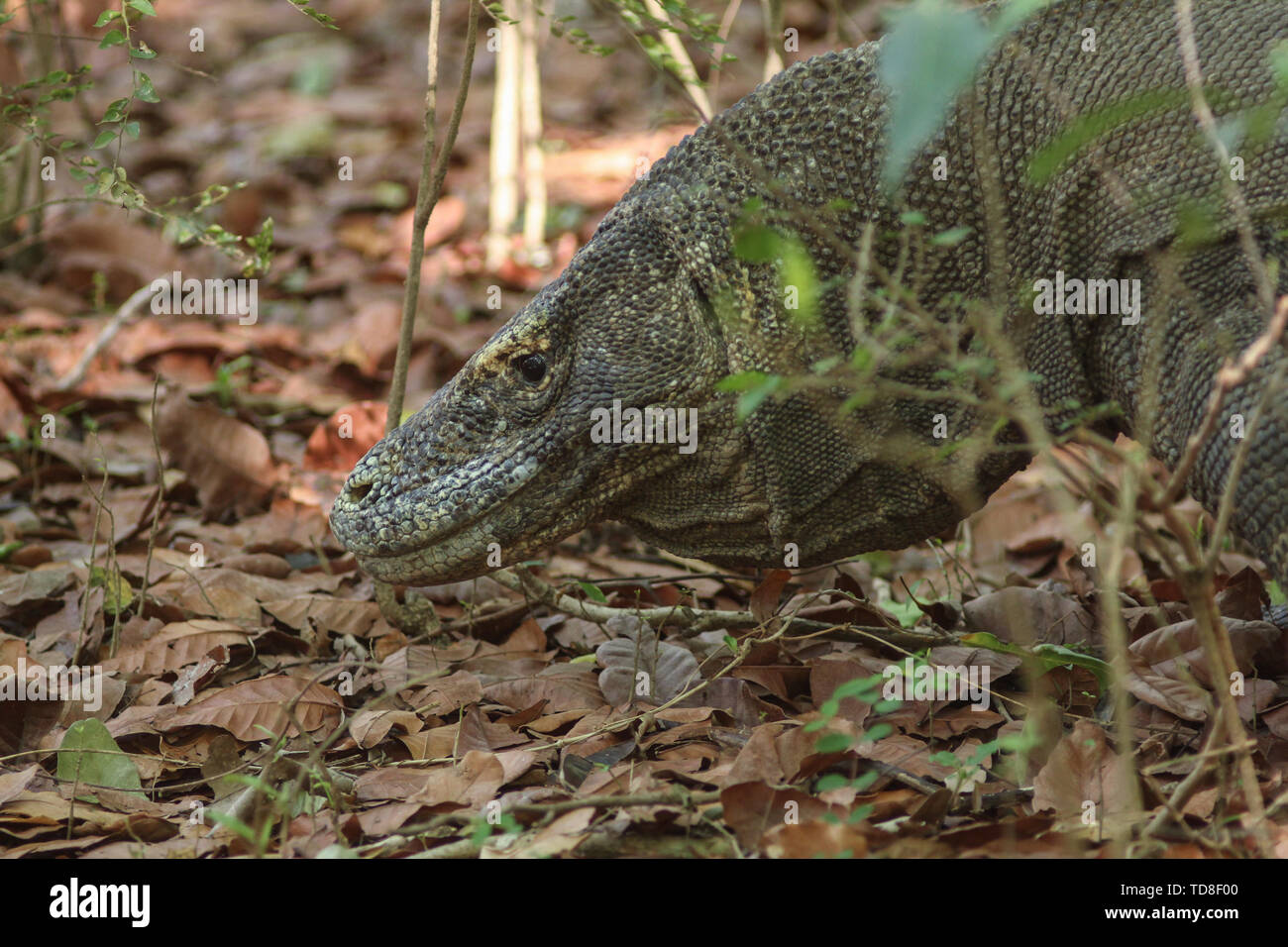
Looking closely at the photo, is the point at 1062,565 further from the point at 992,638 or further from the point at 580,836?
the point at 580,836

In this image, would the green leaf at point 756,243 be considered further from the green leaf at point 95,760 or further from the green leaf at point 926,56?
the green leaf at point 95,760

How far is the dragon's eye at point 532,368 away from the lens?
388cm

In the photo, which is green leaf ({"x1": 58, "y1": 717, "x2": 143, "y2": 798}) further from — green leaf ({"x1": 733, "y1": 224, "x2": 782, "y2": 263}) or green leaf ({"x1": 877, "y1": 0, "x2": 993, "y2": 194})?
green leaf ({"x1": 877, "y1": 0, "x2": 993, "y2": 194})

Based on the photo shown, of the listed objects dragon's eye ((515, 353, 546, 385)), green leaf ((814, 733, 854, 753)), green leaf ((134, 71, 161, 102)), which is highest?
green leaf ((134, 71, 161, 102))

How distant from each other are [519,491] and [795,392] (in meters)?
0.82

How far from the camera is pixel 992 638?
3.84 meters

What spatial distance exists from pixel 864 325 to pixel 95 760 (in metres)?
2.31

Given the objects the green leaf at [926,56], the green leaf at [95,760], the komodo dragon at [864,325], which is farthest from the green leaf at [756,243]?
the green leaf at [95,760]

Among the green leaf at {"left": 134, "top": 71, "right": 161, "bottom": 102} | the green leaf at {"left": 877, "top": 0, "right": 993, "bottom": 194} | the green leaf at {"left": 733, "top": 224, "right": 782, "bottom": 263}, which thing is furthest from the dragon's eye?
the green leaf at {"left": 877, "top": 0, "right": 993, "bottom": 194}

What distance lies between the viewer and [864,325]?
11.1ft

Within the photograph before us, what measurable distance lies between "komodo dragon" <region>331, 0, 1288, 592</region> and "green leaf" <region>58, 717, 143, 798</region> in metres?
0.83

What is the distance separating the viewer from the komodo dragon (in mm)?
3197

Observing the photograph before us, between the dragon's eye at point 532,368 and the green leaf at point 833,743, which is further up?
the dragon's eye at point 532,368
